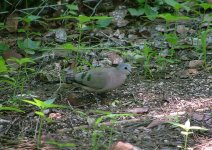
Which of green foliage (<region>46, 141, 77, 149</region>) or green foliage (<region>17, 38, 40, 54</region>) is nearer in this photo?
green foliage (<region>46, 141, 77, 149</region>)

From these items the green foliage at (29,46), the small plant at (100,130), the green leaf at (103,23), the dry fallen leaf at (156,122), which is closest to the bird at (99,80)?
the small plant at (100,130)

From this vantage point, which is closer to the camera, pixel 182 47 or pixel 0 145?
pixel 0 145

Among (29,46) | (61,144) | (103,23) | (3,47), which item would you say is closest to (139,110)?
(61,144)

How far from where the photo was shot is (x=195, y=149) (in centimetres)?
336

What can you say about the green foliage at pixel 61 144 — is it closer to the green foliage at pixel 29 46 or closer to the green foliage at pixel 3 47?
the green foliage at pixel 29 46

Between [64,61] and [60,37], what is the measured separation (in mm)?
722

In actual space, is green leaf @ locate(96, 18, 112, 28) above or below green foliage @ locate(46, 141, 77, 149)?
above

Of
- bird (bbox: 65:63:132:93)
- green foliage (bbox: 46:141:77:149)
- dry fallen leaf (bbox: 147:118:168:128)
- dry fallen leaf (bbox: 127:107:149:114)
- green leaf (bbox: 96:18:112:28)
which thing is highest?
green leaf (bbox: 96:18:112:28)

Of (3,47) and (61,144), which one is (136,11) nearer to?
(3,47)

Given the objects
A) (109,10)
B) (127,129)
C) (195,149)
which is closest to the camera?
(195,149)

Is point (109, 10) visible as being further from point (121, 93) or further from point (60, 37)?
point (121, 93)

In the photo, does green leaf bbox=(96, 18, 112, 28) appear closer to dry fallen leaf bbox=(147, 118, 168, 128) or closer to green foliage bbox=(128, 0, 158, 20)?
green foliage bbox=(128, 0, 158, 20)

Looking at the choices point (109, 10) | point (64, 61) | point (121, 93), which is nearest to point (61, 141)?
point (121, 93)

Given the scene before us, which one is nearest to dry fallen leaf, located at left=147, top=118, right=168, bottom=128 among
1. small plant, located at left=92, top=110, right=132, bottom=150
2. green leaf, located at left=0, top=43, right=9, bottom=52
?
small plant, located at left=92, top=110, right=132, bottom=150
